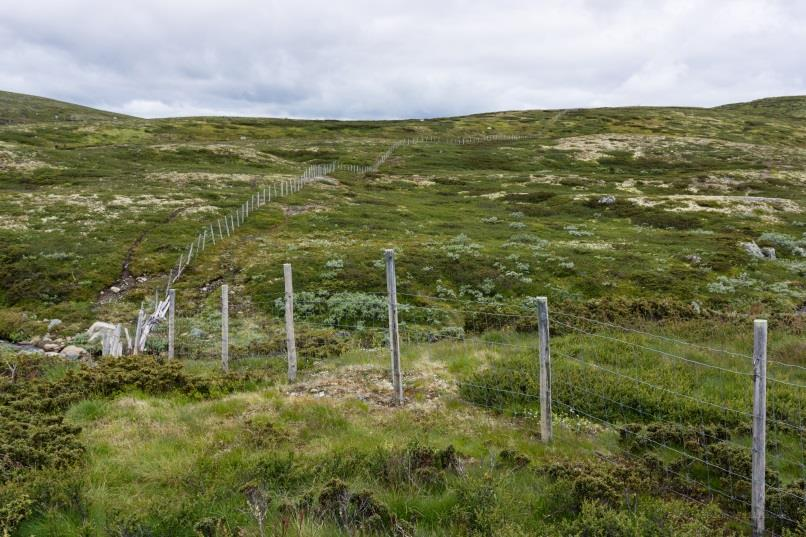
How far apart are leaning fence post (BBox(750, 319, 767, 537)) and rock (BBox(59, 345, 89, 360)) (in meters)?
23.8

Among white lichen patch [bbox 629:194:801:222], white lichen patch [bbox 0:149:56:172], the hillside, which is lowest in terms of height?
white lichen patch [bbox 629:194:801:222]

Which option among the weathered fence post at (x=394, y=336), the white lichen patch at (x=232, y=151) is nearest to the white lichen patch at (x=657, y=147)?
the white lichen patch at (x=232, y=151)

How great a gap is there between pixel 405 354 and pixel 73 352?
15232mm

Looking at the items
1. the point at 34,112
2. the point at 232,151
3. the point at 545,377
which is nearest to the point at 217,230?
the point at 545,377

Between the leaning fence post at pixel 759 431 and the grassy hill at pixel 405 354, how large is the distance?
412 mm

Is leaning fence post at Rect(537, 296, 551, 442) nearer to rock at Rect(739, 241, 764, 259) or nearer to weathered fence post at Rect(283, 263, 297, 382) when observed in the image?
weathered fence post at Rect(283, 263, 297, 382)

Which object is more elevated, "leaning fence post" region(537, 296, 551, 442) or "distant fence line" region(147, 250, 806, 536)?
"leaning fence post" region(537, 296, 551, 442)

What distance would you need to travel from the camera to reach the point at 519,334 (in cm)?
1972

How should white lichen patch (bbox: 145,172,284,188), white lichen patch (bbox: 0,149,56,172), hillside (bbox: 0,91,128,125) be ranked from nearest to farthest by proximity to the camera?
white lichen patch (bbox: 145,172,284,188) → white lichen patch (bbox: 0,149,56,172) → hillside (bbox: 0,91,128,125)

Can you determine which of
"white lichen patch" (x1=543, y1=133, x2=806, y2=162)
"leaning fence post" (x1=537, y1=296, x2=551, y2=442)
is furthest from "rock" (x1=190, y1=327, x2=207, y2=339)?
"white lichen patch" (x1=543, y1=133, x2=806, y2=162)

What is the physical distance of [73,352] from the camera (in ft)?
73.6

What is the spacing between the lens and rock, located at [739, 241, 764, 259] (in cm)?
3997

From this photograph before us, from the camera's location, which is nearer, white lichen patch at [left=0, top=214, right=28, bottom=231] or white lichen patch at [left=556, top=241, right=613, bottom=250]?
white lichen patch at [left=0, top=214, right=28, bottom=231]

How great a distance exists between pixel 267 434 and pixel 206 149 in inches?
3775
